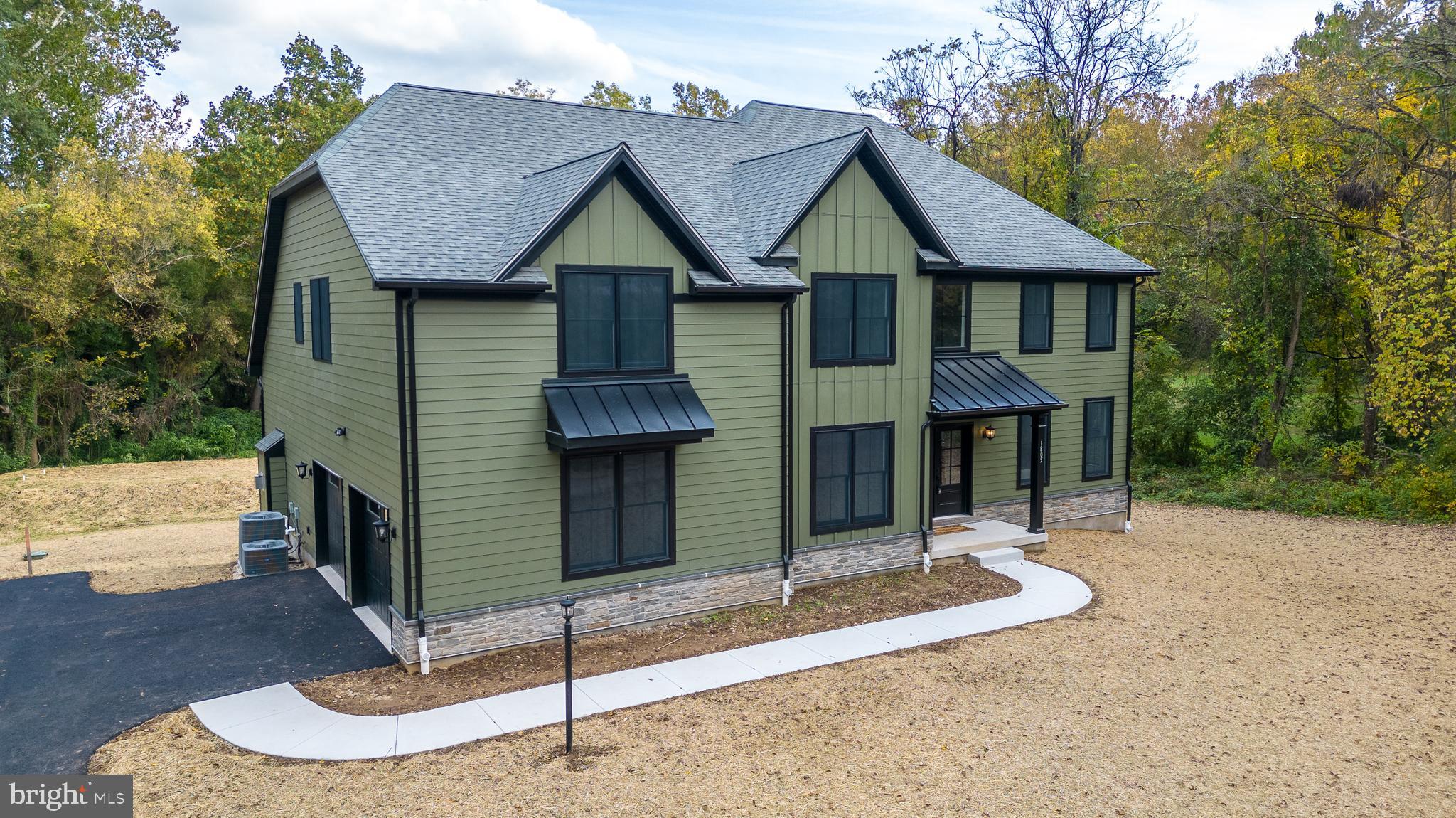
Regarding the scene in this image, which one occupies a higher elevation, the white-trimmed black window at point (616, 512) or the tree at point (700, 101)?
the tree at point (700, 101)

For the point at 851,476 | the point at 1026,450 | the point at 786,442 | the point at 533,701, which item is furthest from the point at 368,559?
the point at 1026,450

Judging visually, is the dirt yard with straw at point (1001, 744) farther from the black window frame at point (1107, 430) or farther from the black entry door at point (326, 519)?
the black window frame at point (1107, 430)

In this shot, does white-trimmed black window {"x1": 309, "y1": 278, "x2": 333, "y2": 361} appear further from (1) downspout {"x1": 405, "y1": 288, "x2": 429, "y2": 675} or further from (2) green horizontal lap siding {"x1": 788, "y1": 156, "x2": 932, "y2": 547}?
(2) green horizontal lap siding {"x1": 788, "y1": 156, "x2": 932, "y2": 547}

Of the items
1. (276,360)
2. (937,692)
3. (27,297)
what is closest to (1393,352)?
(937,692)

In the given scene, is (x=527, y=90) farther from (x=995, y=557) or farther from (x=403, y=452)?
(x=403, y=452)

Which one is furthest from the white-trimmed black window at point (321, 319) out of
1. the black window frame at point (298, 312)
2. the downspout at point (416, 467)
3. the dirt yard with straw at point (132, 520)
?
the dirt yard with straw at point (132, 520)

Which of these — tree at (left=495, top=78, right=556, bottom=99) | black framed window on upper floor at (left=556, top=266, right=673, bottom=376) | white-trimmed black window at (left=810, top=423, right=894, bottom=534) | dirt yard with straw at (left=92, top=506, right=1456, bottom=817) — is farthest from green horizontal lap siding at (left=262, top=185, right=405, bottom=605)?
tree at (left=495, top=78, right=556, bottom=99)

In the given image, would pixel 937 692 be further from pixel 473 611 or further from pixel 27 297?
pixel 27 297
